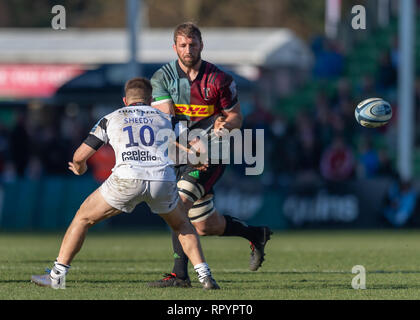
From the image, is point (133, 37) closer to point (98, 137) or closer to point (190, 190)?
point (190, 190)

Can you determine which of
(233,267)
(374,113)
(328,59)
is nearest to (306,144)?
(328,59)

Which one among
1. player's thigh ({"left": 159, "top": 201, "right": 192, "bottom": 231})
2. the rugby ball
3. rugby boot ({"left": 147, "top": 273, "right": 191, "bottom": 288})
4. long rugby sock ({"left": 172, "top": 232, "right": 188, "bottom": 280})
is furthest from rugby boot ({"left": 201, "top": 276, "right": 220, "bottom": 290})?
the rugby ball

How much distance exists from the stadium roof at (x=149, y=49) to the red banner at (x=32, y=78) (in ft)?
1.01

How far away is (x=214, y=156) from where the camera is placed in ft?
34.7

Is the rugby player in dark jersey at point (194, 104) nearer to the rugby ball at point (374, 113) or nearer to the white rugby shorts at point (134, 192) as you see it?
the white rugby shorts at point (134, 192)

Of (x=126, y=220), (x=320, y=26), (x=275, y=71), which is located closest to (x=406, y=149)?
(x=126, y=220)

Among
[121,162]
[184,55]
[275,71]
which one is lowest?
[121,162]

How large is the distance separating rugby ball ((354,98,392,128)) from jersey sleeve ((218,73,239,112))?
177 cm

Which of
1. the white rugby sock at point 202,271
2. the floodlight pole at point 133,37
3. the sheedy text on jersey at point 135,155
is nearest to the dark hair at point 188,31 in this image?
the sheedy text on jersey at point 135,155

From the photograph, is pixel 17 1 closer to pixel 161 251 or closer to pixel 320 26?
pixel 320 26

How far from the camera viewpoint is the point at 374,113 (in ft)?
37.6

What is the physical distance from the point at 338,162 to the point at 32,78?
22909mm

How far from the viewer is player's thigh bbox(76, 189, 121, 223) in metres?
9.20
